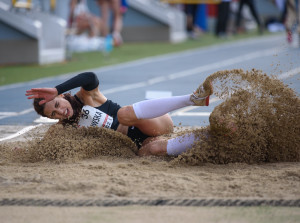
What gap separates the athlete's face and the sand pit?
8.4 inches

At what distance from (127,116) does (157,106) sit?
30 centimetres

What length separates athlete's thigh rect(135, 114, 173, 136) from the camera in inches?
212

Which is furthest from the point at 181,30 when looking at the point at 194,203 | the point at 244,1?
the point at 194,203

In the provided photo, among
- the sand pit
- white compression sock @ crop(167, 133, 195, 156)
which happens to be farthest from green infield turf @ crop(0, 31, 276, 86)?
white compression sock @ crop(167, 133, 195, 156)

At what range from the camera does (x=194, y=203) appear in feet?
12.5

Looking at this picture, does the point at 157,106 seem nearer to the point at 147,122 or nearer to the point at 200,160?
the point at 147,122

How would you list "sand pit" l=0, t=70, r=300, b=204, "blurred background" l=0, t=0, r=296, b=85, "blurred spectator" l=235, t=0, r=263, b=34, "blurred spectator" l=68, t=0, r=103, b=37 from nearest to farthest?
"sand pit" l=0, t=70, r=300, b=204, "blurred background" l=0, t=0, r=296, b=85, "blurred spectator" l=68, t=0, r=103, b=37, "blurred spectator" l=235, t=0, r=263, b=34

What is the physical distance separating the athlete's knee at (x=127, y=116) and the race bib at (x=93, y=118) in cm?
28

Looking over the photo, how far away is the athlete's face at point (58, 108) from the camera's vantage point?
517cm

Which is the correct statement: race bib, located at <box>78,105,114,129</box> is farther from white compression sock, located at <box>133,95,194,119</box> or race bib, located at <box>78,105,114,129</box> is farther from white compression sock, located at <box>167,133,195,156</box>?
white compression sock, located at <box>167,133,195,156</box>

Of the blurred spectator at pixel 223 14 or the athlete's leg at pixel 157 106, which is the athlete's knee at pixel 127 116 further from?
the blurred spectator at pixel 223 14

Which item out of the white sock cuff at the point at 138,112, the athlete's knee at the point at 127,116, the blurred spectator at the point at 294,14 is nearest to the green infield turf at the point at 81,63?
the blurred spectator at the point at 294,14

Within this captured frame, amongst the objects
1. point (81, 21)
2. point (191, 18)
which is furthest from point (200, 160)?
point (191, 18)

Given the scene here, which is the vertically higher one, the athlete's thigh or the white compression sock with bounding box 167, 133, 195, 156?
the athlete's thigh
